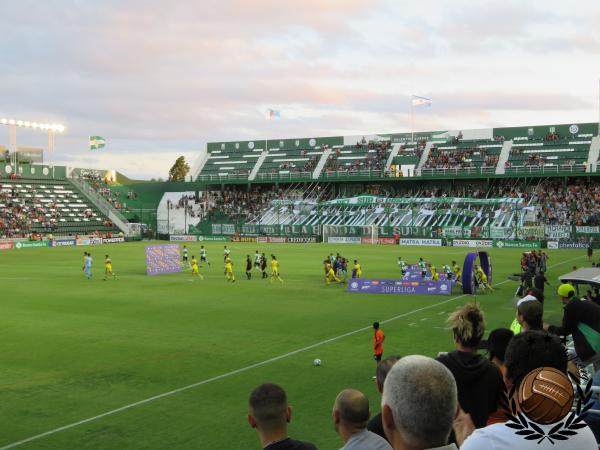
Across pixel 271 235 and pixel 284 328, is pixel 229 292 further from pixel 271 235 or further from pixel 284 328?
pixel 271 235

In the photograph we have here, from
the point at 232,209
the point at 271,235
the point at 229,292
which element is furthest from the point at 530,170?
the point at 229,292

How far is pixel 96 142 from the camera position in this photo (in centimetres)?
9775

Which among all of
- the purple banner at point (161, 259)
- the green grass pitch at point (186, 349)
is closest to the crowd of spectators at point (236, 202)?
the purple banner at point (161, 259)

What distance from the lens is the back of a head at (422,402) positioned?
2906mm

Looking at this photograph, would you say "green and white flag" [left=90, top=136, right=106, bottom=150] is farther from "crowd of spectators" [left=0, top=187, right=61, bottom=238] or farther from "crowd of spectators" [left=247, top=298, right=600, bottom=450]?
"crowd of spectators" [left=247, top=298, right=600, bottom=450]

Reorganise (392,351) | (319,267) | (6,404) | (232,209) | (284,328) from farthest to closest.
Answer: (232,209) → (319,267) → (284,328) → (392,351) → (6,404)

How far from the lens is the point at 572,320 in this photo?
7.52 m

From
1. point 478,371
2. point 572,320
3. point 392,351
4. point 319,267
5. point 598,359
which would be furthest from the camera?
point 319,267

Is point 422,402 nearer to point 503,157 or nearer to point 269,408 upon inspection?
point 269,408

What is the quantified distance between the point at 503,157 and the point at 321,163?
2778 centimetres

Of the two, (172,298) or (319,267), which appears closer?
(172,298)

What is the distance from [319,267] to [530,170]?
147ft

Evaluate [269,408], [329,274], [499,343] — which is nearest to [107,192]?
[329,274]

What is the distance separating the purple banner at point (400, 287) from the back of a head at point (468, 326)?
24569mm
